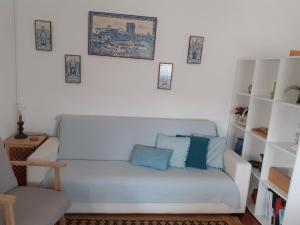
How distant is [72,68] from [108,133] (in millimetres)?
846

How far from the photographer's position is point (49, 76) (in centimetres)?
281

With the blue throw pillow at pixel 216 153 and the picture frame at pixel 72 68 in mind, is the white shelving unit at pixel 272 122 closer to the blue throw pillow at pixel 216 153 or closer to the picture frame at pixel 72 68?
the blue throw pillow at pixel 216 153

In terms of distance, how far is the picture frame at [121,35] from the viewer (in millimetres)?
2750

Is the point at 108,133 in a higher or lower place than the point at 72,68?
lower

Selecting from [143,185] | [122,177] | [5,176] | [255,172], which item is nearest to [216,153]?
[255,172]

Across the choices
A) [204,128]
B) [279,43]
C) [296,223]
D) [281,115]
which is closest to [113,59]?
[204,128]

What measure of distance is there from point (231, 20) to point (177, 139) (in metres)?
1.56

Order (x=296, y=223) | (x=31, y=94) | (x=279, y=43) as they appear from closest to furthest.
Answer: (x=296, y=223) → (x=31, y=94) → (x=279, y=43)

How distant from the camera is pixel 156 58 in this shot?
2910mm

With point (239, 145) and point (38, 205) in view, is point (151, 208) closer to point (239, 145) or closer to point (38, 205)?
point (38, 205)

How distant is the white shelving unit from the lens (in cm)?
205

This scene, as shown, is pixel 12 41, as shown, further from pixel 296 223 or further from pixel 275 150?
pixel 296 223

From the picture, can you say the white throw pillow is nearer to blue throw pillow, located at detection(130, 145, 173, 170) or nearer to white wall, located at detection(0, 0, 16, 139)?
blue throw pillow, located at detection(130, 145, 173, 170)

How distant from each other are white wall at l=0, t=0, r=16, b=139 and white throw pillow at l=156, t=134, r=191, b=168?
63.2 inches
